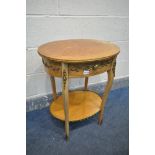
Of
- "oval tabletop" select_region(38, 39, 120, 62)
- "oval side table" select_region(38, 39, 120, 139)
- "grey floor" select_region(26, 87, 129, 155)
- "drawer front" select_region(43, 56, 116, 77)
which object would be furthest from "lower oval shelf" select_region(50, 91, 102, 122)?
"oval tabletop" select_region(38, 39, 120, 62)

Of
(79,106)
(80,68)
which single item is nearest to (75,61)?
(80,68)

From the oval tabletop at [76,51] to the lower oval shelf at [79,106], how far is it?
52 centimetres

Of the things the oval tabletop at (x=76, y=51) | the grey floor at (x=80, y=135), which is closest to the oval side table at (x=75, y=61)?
the oval tabletop at (x=76, y=51)

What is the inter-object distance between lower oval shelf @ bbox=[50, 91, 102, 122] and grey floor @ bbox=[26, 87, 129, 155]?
133mm

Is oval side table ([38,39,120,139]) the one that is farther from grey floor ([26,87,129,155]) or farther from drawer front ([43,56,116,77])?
grey floor ([26,87,129,155])

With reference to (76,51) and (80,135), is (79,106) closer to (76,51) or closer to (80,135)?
(80,135)

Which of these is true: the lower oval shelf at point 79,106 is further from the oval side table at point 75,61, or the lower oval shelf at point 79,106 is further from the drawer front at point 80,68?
the drawer front at point 80,68

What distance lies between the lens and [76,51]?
4.01 feet

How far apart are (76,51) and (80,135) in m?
0.67

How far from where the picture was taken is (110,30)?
2041mm
